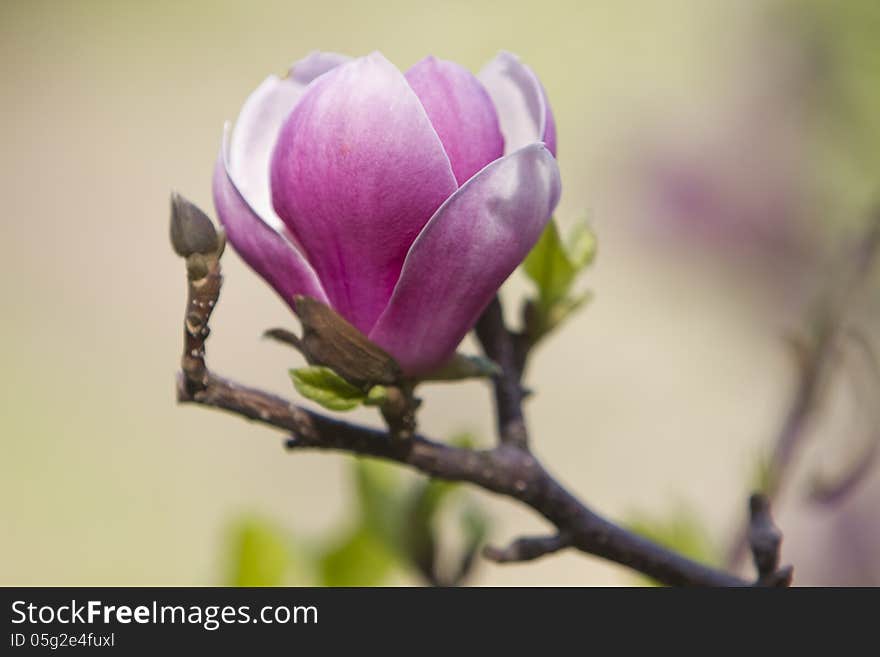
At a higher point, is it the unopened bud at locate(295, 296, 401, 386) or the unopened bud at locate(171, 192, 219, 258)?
the unopened bud at locate(171, 192, 219, 258)

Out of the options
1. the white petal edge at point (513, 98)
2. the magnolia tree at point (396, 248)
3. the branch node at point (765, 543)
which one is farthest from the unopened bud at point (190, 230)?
the branch node at point (765, 543)

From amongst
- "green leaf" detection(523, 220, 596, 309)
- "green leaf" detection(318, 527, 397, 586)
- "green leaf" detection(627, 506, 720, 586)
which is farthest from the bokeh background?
"green leaf" detection(523, 220, 596, 309)

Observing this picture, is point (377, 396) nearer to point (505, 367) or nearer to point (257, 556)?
point (505, 367)

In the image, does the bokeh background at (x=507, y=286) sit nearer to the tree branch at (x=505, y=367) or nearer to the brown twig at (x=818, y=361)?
the brown twig at (x=818, y=361)

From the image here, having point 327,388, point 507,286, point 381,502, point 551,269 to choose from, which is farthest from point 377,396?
point 507,286

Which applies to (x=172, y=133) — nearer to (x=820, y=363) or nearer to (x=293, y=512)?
(x=293, y=512)

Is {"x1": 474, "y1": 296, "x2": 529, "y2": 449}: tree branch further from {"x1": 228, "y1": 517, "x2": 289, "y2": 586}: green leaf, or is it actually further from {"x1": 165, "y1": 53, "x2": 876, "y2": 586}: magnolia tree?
{"x1": 228, "y1": 517, "x2": 289, "y2": 586}: green leaf
